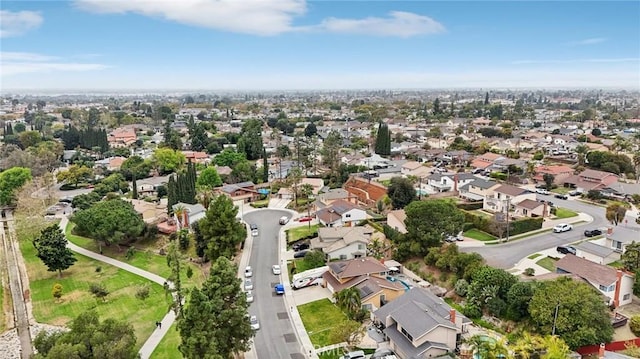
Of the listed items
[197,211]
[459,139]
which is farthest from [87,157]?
[459,139]

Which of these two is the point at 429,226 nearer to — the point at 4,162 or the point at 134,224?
the point at 134,224

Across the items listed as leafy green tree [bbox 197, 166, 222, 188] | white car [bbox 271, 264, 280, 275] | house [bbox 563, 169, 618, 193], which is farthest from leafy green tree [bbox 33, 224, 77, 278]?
house [bbox 563, 169, 618, 193]

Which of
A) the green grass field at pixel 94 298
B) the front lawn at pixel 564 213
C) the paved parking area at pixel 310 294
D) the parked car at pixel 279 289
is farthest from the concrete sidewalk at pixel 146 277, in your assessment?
the front lawn at pixel 564 213

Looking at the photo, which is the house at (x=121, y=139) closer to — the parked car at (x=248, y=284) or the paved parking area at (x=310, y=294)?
the parked car at (x=248, y=284)

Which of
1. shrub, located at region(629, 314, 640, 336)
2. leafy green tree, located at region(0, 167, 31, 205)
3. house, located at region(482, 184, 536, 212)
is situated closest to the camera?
shrub, located at region(629, 314, 640, 336)

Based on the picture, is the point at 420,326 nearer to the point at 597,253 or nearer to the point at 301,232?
the point at 597,253

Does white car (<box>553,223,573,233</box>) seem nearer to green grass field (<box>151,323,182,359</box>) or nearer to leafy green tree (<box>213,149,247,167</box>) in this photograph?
green grass field (<box>151,323,182,359</box>)
